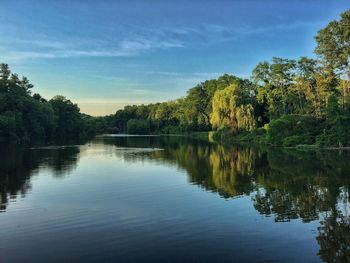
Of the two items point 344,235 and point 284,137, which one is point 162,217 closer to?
point 344,235

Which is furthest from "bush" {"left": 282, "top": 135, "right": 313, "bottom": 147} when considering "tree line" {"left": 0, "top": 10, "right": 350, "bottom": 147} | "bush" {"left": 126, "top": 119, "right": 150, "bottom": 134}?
"bush" {"left": 126, "top": 119, "right": 150, "bottom": 134}

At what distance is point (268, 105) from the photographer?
2872 inches

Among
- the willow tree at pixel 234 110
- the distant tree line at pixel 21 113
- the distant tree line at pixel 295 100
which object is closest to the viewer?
the distant tree line at pixel 295 100

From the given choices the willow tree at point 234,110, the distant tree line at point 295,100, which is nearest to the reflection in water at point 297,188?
the distant tree line at point 295,100

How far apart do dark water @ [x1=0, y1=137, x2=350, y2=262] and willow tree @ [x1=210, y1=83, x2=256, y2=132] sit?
4037 centimetres

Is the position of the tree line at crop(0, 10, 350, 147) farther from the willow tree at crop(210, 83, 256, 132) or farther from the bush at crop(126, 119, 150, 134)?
the bush at crop(126, 119, 150, 134)

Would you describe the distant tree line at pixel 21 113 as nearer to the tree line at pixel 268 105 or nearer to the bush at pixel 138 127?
the tree line at pixel 268 105

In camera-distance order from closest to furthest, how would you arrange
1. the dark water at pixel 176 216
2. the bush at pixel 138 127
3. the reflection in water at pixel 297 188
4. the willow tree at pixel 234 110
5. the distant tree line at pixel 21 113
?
the dark water at pixel 176 216, the reflection in water at pixel 297 188, the willow tree at pixel 234 110, the distant tree line at pixel 21 113, the bush at pixel 138 127

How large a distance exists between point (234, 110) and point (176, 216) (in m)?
56.3

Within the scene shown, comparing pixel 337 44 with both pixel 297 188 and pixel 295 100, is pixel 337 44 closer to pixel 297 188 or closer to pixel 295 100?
pixel 295 100

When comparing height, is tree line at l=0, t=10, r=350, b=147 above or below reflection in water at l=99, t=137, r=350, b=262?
above

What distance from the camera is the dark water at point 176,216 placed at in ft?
35.9

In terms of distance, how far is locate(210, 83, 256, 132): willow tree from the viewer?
6756cm

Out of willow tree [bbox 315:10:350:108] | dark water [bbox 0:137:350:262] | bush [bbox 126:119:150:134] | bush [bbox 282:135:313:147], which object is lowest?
dark water [bbox 0:137:350:262]
